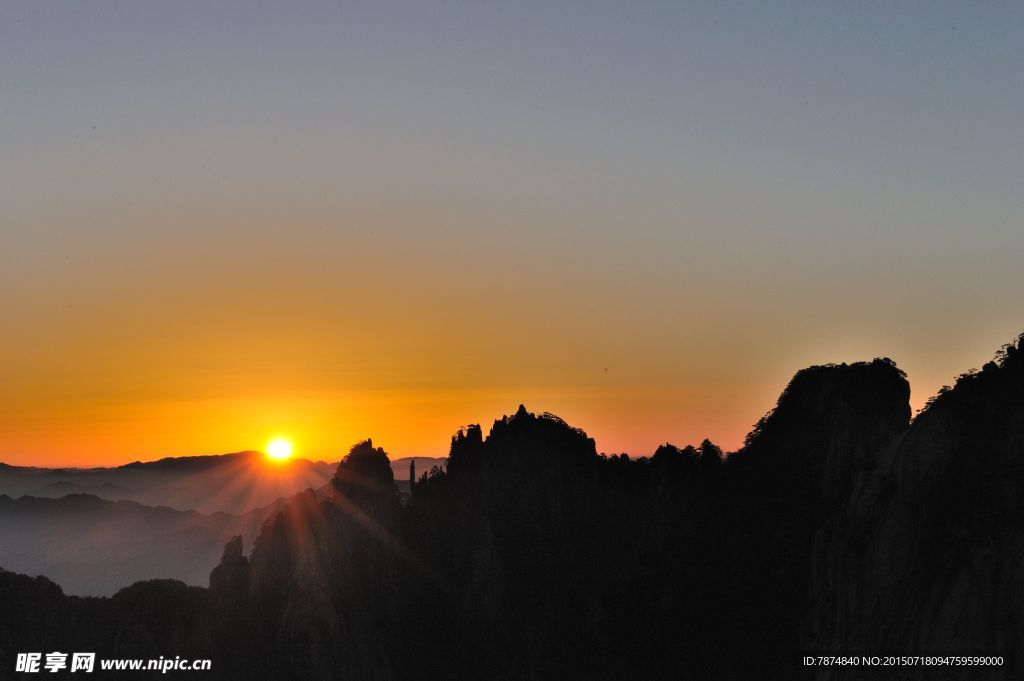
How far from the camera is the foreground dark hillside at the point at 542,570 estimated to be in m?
125

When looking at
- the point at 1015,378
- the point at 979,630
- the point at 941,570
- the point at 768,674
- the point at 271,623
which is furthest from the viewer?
the point at 271,623

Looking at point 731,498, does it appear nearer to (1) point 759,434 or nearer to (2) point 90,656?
(1) point 759,434

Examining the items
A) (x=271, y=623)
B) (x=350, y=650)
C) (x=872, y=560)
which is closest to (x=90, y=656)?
(x=271, y=623)

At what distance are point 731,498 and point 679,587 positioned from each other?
1157 cm

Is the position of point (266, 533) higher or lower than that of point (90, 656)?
higher

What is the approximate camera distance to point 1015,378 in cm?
9038

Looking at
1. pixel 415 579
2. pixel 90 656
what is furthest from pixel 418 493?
pixel 90 656

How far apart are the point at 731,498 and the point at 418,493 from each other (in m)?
42.7

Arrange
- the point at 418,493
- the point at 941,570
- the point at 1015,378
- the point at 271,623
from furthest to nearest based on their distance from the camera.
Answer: the point at 418,493 < the point at 271,623 < the point at 1015,378 < the point at 941,570

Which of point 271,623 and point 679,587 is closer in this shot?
point 679,587

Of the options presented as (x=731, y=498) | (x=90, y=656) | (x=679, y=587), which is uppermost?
(x=731, y=498)

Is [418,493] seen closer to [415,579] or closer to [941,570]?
[415,579]

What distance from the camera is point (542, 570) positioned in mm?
141625

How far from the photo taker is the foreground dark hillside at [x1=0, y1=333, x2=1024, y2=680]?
12506cm
